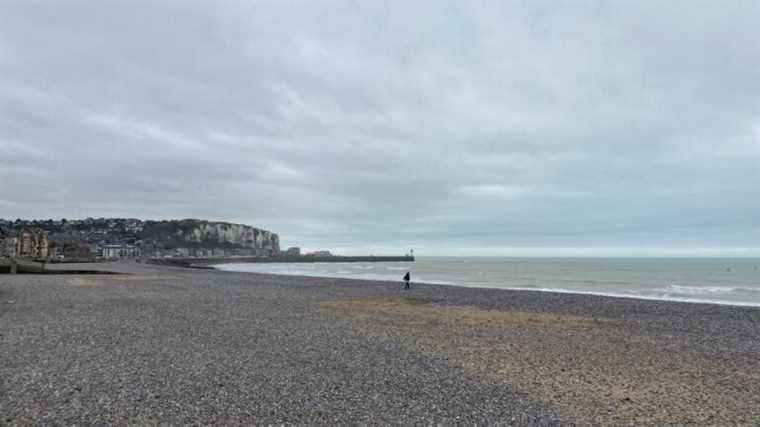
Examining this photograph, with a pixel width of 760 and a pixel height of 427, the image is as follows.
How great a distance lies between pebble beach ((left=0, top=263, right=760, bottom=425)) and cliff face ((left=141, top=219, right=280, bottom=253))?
157387 millimetres

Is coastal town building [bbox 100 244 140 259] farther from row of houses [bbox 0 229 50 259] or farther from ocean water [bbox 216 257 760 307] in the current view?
ocean water [bbox 216 257 760 307]

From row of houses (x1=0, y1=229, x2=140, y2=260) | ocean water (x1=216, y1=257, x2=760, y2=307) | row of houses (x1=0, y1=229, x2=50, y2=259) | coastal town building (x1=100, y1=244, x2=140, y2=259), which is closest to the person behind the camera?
ocean water (x1=216, y1=257, x2=760, y2=307)

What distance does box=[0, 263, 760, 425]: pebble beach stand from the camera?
6234 millimetres

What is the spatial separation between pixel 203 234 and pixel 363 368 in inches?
6804

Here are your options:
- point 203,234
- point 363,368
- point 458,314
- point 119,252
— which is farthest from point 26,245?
point 363,368

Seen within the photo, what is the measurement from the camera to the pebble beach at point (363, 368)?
623 centimetres

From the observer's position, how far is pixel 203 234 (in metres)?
171

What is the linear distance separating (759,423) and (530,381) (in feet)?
9.44

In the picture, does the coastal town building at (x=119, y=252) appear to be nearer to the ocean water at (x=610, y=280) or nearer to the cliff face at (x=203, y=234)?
the cliff face at (x=203, y=234)

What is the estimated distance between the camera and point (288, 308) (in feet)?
58.2

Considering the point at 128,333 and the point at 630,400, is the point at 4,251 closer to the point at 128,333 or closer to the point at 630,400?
the point at 128,333

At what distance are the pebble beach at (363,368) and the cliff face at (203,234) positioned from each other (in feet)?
516

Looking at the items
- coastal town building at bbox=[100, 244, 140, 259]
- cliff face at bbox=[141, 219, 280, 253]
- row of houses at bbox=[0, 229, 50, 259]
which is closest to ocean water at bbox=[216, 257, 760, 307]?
row of houses at bbox=[0, 229, 50, 259]

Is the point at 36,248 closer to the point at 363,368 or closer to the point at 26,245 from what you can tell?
the point at 26,245
